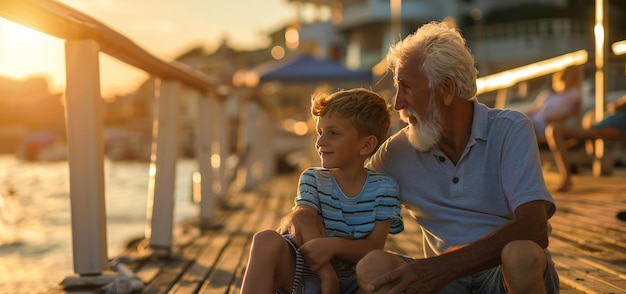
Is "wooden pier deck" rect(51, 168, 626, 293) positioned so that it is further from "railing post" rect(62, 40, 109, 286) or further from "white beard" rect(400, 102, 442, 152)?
"white beard" rect(400, 102, 442, 152)

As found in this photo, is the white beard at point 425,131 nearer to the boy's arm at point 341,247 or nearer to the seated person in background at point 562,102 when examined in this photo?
the boy's arm at point 341,247

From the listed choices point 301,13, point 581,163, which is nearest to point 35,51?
point 581,163

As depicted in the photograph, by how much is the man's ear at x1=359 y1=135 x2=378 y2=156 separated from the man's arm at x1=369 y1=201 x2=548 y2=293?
468 mm

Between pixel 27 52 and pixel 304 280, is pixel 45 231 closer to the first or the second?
pixel 27 52

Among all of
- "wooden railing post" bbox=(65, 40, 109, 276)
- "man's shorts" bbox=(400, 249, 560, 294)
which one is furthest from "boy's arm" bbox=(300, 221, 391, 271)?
"wooden railing post" bbox=(65, 40, 109, 276)

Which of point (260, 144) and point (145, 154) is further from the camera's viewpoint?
point (145, 154)

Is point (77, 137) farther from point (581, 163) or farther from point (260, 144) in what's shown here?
point (260, 144)

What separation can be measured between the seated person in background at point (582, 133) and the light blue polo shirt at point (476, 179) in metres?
3.42

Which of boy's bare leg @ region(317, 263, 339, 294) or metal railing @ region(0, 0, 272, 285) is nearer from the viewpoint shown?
boy's bare leg @ region(317, 263, 339, 294)

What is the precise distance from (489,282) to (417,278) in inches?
12.0

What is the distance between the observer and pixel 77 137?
9.74 ft

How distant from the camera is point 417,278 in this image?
81.6 inches

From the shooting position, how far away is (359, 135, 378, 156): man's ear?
2447 millimetres

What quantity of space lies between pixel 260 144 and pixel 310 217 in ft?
34.8
